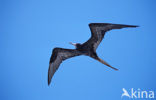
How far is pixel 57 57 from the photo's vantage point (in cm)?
973

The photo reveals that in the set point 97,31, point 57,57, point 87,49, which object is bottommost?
point 57,57

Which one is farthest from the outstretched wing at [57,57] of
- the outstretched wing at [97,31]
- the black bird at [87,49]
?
the outstretched wing at [97,31]

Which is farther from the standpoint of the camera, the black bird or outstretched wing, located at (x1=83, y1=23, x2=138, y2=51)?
the black bird

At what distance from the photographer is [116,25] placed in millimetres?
8055

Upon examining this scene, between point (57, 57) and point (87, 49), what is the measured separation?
4.71 feet

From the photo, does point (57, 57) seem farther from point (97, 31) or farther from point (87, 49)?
point (97, 31)

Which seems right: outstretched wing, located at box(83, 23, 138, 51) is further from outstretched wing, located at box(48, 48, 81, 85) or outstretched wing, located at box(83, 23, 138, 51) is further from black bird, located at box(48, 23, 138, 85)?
outstretched wing, located at box(48, 48, 81, 85)

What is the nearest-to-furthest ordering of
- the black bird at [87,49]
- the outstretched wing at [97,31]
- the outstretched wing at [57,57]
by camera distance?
the outstretched wing at [97,31] → the black bird at [87,49] → the outstretched wing at [57,57]

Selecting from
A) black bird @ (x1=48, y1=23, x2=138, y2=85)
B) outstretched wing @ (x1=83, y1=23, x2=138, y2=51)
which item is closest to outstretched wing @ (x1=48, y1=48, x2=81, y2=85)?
black bird @ (x1=48, y1=23, x2=138, y2=85)

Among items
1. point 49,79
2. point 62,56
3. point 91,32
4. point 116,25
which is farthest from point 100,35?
point 49,79

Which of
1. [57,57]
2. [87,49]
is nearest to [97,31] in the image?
[87,49]

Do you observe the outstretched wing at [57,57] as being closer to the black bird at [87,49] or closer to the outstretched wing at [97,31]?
the black bird at [87,49]

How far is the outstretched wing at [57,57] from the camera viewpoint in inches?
376

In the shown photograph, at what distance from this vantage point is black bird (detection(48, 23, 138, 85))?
28.1ft
